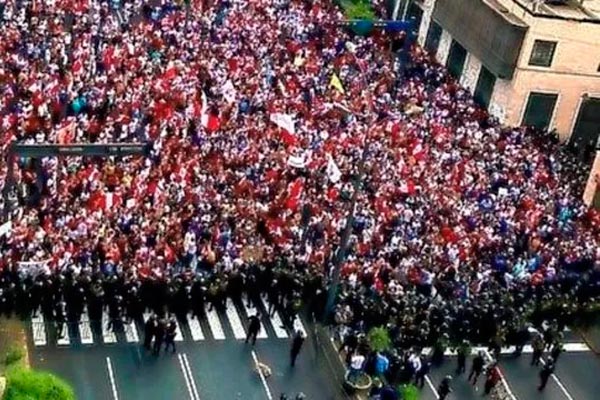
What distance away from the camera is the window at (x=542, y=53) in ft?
146

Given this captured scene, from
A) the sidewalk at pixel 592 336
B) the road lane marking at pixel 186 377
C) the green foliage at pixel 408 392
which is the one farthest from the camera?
the sidewalk at pixel 592 336

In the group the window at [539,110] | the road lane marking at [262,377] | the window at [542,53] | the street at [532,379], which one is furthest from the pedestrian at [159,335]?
the window at [539,110]

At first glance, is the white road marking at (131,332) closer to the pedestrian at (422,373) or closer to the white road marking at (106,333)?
the white road marking at (106,333)

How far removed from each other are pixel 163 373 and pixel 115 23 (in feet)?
67.6

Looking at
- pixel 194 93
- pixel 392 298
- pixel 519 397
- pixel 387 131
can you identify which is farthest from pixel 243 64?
pixel 519 397

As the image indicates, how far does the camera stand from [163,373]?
28531mm

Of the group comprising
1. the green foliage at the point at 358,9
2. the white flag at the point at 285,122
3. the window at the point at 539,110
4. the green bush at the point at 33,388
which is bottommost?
the window at the point at 539,110

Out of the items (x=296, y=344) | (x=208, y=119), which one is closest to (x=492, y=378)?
(x=296, y=344)

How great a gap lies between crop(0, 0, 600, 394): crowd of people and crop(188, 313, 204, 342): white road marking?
0.33 meters

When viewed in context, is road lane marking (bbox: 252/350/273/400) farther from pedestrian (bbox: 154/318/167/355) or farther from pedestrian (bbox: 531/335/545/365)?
pedestrian (bbox: 531/335/545/365)

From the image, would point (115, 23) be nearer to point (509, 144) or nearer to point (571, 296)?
point (509, 144)

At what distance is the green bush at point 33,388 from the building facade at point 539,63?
1151 inches

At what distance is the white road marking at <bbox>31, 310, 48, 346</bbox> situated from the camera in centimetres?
2866

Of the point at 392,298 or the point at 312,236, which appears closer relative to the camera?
the point at 392,298
